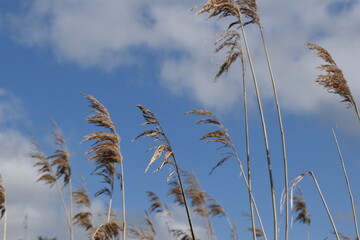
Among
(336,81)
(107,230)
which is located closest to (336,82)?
(336,81)

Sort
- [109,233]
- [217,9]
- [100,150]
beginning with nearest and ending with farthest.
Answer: [217,9] → [109,233] → [100,150]

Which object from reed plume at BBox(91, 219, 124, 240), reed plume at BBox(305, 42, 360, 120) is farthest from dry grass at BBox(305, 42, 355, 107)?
reed plume at BBox(91, 219, 124, 240)

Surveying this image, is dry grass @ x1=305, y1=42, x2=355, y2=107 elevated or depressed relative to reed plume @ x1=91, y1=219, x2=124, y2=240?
elevated

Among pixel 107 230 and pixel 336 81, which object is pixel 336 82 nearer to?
pixel 336 81

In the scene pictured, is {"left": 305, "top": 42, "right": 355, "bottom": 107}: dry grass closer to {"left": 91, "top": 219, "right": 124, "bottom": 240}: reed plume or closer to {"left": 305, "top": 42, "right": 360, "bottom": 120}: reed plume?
{"left": 305, "top": 42, "right": 360, "bottom": 120}: reed plume

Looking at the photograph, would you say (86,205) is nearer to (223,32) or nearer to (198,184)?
(198,184)

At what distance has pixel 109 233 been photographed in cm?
693

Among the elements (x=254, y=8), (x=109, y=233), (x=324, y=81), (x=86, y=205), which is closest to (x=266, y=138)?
(x=324, y=81)

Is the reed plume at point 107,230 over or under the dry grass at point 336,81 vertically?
under

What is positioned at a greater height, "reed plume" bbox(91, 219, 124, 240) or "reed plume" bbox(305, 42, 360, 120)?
"reed plume" bbox(305, 42, 360, 120)

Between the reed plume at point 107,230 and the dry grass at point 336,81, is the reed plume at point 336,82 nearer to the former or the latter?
the dry grass at point 336,81

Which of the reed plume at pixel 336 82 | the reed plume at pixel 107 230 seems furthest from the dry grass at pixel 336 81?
the reed plume at pixel 107 230

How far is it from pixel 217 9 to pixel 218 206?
7.25 m

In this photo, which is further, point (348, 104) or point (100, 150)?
point (100, 150)
